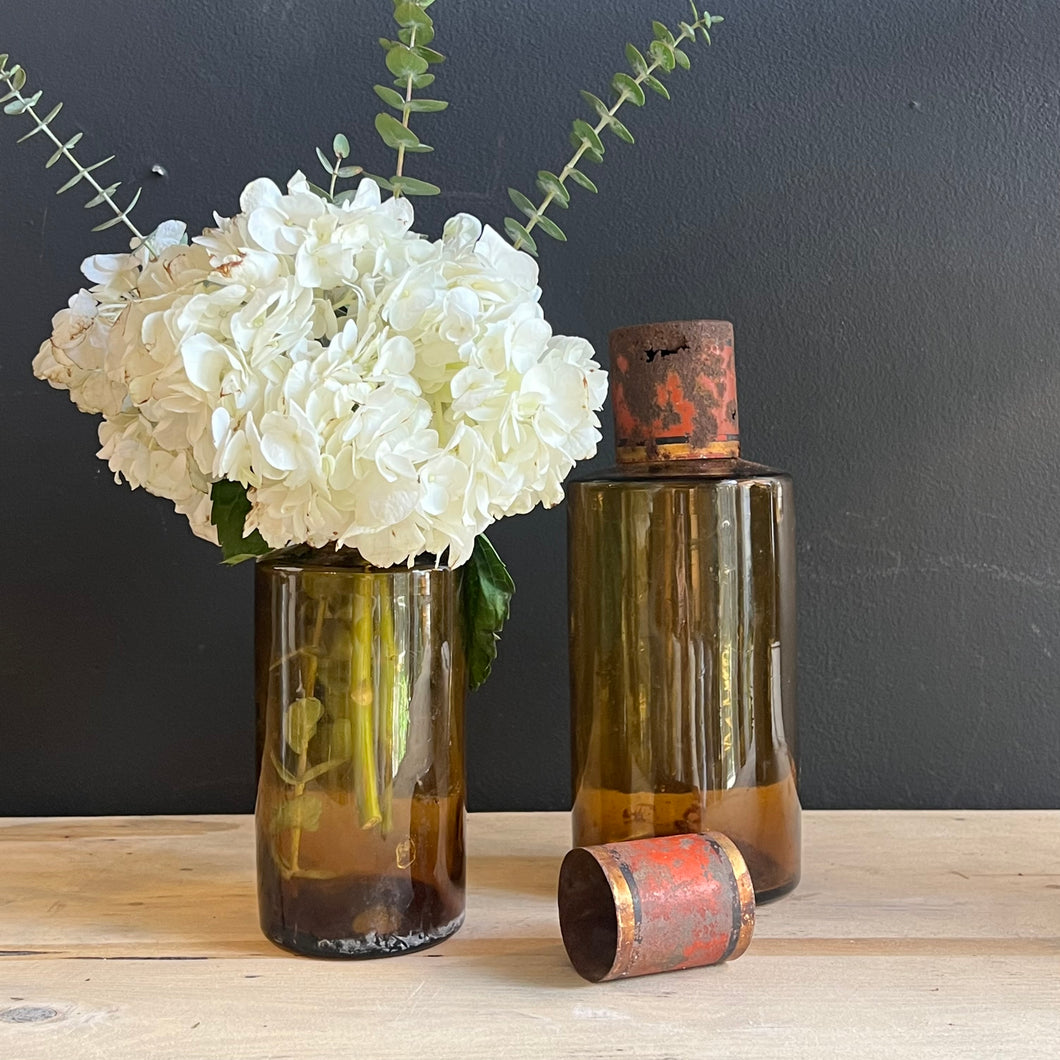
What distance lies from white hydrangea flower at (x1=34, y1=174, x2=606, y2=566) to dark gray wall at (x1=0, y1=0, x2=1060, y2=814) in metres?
0.43

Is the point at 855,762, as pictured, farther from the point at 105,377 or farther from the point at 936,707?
the point at 105,377

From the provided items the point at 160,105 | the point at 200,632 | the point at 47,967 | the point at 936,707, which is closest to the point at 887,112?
the point at 936,707

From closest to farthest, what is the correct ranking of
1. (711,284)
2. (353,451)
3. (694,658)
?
(353,451), (694,658), (711,284)

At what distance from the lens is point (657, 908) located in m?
0.72

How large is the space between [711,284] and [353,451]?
1.98ft

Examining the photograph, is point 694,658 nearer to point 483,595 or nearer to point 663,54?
point 483,595

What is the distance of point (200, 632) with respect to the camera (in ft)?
3.73

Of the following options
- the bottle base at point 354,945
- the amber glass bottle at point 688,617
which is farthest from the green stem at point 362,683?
the amber glass bottle at point 688,617

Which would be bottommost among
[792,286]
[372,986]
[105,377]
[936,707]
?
[372,986]

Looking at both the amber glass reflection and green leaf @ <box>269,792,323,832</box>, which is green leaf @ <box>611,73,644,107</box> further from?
green leaf @ <box>269,792,323,832</box>

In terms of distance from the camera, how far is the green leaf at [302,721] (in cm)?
75

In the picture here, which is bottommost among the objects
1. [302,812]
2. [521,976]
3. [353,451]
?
[521,976]

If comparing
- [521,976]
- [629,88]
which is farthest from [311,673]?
[629,88]

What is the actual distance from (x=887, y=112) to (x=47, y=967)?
1.10 m
